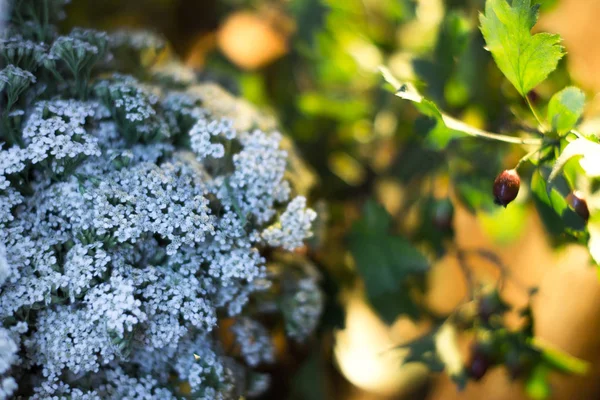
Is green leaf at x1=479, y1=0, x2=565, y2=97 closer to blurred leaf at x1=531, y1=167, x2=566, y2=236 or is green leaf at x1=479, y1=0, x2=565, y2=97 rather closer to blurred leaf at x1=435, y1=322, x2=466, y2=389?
blurred leaf at x1=531, y1=167, x2=566, y2=236

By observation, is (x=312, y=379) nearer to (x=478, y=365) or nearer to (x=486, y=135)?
(x=478, y=365)

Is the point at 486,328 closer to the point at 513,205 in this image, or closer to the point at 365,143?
the point at 513,205

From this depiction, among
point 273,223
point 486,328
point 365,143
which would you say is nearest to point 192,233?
point 273,223

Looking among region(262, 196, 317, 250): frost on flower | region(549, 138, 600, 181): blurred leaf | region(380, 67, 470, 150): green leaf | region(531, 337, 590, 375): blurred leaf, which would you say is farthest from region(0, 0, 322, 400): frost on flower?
region(531, 337, 590, 375): blurred leaf

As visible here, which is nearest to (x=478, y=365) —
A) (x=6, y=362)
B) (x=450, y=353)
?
(x=450, y=353)

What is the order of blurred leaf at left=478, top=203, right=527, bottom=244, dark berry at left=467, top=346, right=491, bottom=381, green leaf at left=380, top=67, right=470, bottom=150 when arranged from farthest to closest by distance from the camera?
blurred leaf at left=478, top=203, right=527, bottom=244
dark berry at left=467, top=346, right=491, bottom=381
green leaf at left=380, top=67, right=470, bottom=150

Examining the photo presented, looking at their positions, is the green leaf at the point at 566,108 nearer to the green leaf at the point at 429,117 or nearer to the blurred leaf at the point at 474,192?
the green leaf at the point at 429,117
